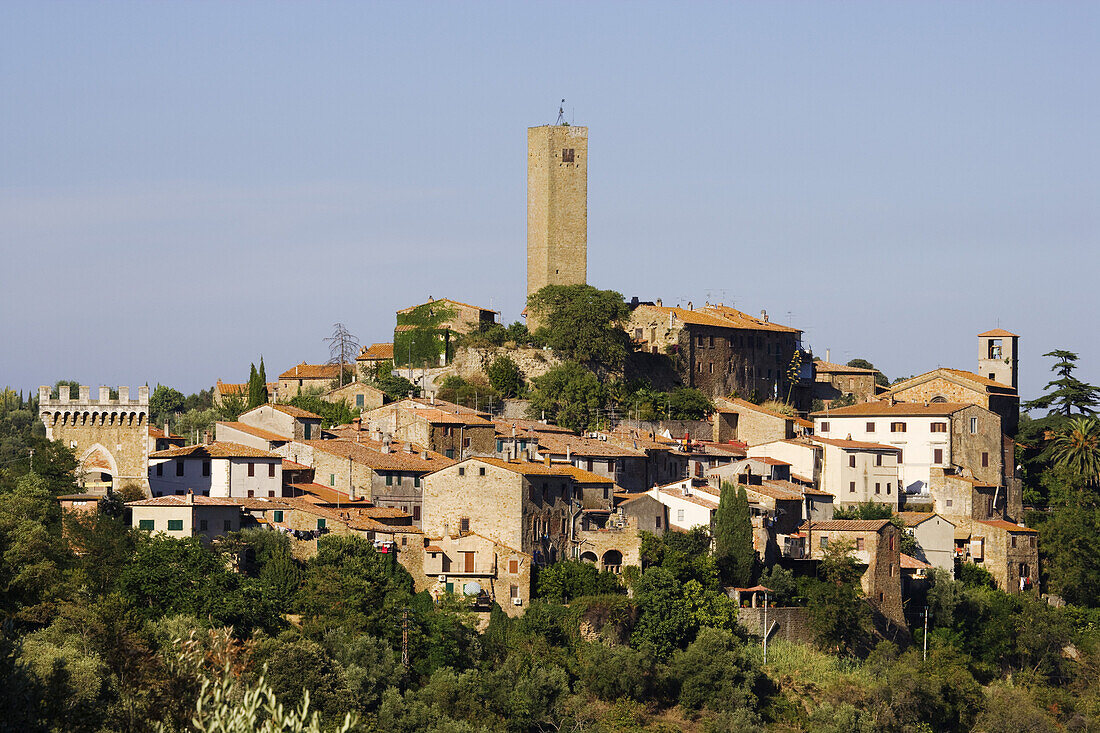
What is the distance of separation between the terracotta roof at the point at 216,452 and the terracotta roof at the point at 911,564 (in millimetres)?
24107

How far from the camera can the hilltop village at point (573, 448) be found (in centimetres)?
5969

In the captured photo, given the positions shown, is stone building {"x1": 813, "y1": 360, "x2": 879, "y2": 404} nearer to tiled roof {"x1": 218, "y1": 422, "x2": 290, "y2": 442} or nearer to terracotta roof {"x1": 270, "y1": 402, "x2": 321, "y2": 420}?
terracotta roof {"x1": 270, "y1": 402, "x2": 321, "y2": 420}

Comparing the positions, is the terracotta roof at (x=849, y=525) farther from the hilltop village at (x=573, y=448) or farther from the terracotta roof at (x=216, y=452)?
the terracotta roof at (x=216, y=452)

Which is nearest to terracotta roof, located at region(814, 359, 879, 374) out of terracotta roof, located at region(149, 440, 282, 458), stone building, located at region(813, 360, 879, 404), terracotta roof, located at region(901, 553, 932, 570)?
stone building, located at region(813, 360, 879, 404)

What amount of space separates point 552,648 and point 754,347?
37164 millimetres

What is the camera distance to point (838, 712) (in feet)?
193

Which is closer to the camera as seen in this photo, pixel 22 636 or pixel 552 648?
pixel 22 636

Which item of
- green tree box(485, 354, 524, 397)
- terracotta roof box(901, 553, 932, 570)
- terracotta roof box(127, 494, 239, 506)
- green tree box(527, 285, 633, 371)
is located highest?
green tree box(527, 285, 633, 371)

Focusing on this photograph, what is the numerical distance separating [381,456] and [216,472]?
22.0 ft

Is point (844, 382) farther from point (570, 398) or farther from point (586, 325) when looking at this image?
point (570, 398)

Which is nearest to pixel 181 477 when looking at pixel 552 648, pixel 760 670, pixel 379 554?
pixel 379 554

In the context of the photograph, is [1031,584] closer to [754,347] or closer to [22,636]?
[754,347]

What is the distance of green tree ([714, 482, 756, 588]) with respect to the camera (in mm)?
61938

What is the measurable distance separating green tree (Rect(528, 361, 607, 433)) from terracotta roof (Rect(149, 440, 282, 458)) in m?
17.7
